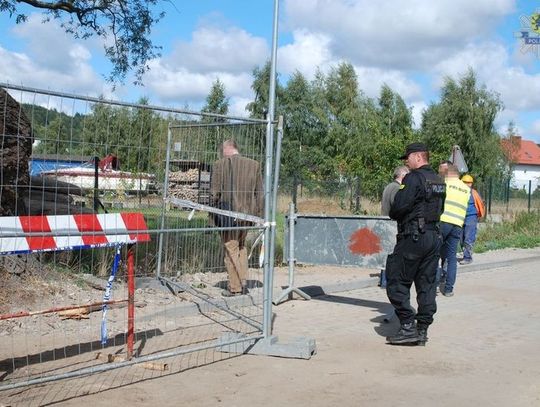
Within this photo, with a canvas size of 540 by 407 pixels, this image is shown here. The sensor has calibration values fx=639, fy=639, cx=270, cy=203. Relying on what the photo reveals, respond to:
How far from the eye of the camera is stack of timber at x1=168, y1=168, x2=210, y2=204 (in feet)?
25.5

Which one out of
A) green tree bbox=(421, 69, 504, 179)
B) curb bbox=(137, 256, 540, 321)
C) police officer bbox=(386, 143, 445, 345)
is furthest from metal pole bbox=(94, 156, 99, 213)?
green tree bbox=(421, 69, 504, 179)

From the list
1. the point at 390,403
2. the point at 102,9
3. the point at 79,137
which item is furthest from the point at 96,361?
the point at 102,9

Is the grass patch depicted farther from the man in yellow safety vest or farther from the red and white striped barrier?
the red and white striped barrier

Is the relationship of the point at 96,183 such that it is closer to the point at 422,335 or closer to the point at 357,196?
the point at 422,335

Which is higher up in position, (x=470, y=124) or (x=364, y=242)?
(x=470, y=124)

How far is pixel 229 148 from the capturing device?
23.6 feet

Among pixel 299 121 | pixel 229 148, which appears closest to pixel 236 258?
pixel 229 148

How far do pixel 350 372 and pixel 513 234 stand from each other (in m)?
16.0

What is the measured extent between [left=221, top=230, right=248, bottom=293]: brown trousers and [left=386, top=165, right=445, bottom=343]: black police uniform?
2.15 metres

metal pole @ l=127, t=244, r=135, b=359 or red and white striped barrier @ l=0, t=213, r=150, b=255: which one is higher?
red and white striped barrier @ l=0, t=213, r=150, b=255

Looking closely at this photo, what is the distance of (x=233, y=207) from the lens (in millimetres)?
7422

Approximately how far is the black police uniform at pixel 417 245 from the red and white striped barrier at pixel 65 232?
2765 mm

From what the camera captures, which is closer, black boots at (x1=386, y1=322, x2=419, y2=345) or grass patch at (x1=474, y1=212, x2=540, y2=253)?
black boots at (x1=386, y1=322, x2=419, y2=345)

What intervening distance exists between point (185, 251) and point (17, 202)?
83.9 inches
